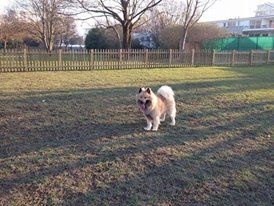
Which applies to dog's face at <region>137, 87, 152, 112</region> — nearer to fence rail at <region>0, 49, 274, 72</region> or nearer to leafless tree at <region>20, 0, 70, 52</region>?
fence rail at <region>0, 49, 274, 72</region>

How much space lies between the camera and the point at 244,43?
90.9 ft

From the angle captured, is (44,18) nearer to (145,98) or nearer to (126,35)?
(126,35)

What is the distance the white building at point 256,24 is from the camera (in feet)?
168

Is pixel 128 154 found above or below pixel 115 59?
below

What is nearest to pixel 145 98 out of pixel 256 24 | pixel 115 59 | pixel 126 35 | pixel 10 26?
pixel 115 59

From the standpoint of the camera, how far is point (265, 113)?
725cm

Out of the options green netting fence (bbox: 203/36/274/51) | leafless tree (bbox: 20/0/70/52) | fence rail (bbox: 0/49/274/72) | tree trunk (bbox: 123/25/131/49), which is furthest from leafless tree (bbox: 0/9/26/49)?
green netting fence (bbox: 203/36/274/51)

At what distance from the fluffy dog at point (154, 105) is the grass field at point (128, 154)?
26 cm

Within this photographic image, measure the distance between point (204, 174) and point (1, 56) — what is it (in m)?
13.1

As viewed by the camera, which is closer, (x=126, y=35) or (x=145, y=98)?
(x=145, y=98)

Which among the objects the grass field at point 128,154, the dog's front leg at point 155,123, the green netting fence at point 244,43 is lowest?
the grass field at point 128,154

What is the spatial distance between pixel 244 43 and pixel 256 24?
36952 millimetres

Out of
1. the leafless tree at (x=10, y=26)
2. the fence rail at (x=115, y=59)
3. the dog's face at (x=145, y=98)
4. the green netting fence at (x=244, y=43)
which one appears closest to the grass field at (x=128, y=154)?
the dog's face at (x=145, y=98)

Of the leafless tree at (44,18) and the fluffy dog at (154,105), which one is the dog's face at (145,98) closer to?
the fluffy dog at (154,105)
